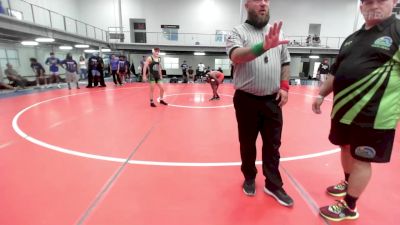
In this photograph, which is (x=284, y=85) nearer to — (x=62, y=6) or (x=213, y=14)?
(x=213, y=14)

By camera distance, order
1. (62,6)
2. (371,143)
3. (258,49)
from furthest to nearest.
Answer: (62,6) → (371,143) → (258,49)

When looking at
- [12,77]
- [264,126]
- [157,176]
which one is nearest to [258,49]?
[264,126]

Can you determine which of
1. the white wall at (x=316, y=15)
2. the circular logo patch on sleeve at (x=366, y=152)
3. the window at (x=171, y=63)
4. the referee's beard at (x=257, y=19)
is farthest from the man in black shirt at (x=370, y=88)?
the window at (x=171, y=63)

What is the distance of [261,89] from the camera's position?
2170 mm

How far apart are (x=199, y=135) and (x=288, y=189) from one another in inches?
87.4

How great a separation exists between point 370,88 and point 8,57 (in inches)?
700

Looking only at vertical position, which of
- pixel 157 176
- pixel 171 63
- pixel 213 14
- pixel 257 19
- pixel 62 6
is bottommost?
pixel 157 176

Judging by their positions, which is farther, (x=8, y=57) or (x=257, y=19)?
(x=8, y=57)

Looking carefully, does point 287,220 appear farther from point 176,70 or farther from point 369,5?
point 176,70

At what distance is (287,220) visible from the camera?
215 cm

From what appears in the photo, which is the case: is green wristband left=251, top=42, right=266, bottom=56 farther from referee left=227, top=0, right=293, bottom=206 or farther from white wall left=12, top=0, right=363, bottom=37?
white wall left=12, top=0, right=363, bottom=37

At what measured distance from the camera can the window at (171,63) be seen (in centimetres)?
2708

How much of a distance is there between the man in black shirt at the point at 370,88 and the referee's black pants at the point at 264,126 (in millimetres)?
545

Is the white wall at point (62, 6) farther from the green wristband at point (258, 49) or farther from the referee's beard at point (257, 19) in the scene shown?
the green wristband at point (258, 49)
